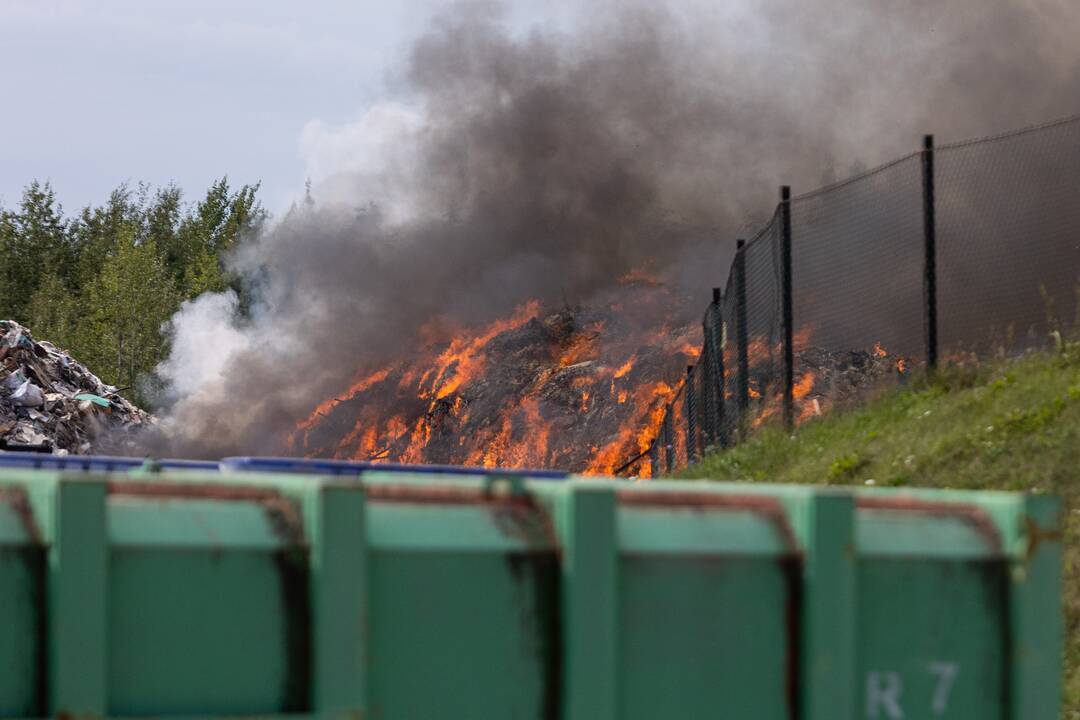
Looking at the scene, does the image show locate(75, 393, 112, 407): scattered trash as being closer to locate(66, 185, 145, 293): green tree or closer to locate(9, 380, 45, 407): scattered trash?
locate(9, 380, 45, 407): scattered trash

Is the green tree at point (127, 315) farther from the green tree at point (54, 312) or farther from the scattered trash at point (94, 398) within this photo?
the scattered trash at point (94, 398)

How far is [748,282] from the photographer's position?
16562 mm

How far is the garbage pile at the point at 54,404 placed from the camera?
29.7 meters

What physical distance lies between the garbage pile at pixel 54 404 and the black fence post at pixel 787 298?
17.7 meters

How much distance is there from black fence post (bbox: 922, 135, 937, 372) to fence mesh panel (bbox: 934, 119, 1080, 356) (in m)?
0.70

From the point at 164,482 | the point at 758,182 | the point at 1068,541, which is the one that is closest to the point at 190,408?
the point at 758,182

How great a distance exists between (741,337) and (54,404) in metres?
19.2

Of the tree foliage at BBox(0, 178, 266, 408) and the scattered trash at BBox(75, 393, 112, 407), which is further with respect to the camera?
the tree foliage at BBox(0, 178, 266, 408)

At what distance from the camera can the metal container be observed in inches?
128

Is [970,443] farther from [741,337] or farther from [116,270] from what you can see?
[116,270]

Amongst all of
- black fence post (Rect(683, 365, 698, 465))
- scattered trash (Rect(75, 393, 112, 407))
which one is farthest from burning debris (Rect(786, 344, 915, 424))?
scattered trash (Rect(75, 393, 112, 407))

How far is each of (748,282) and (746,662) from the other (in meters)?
13.1

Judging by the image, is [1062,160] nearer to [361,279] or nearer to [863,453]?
[863,453]

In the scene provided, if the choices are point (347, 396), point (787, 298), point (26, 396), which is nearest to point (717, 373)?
point (787, 298)
